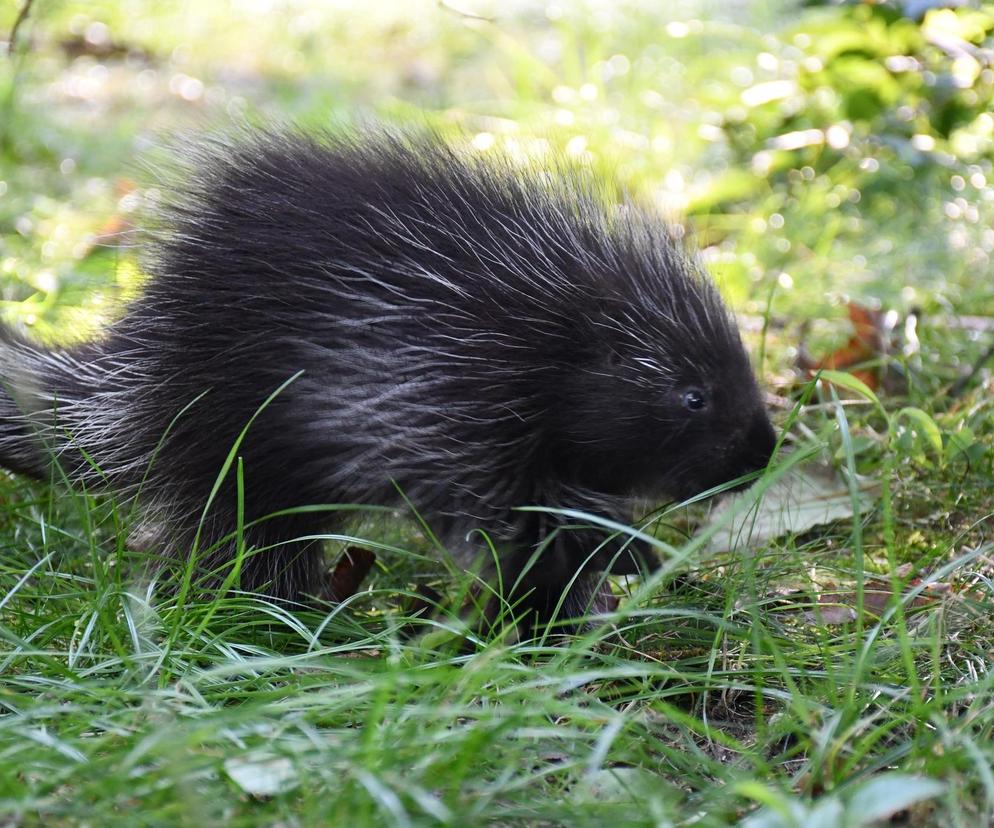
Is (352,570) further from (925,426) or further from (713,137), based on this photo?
(713,137)

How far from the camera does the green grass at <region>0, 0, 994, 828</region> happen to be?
7.29ft

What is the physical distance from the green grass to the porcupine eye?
1.34 ft

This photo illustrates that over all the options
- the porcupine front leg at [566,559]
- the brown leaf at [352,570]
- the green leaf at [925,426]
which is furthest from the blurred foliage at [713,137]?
the brown leaf at [352,570]

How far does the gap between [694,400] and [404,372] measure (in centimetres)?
92

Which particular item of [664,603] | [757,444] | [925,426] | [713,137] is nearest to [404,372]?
[664,603]

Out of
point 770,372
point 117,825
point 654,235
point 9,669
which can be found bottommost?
point 770,372

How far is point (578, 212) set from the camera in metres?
3.86

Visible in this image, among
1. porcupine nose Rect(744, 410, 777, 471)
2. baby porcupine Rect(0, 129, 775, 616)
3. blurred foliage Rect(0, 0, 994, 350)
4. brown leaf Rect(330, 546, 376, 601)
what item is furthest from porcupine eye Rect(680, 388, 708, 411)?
brown leaf Rect(330, 546, 376, 601)

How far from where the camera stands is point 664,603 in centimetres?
338

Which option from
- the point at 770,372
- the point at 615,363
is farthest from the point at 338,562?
the point at 770,372

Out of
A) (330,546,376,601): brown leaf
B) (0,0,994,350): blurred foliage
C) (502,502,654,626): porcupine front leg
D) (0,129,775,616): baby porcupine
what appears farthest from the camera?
(0,0,994,350): blurred foliage

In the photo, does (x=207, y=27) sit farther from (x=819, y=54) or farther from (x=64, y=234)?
(x=819, y=54)

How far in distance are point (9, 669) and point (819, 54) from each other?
229 inches

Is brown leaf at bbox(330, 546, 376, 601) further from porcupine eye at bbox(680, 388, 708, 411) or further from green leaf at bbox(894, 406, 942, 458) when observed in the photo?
green leaf at bbox(894, 406, 942, 458)
